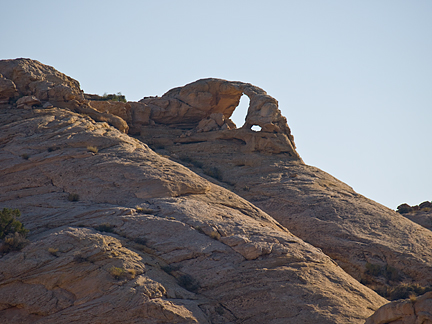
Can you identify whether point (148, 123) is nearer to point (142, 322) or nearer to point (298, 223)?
point (298, 223)

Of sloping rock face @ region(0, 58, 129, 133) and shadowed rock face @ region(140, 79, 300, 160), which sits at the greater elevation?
shadowed rock face @ region(140, 79, 300, 160)

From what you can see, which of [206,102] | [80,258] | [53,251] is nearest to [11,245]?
[53,251]

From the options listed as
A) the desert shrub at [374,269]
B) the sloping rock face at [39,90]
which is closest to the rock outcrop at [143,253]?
the desert shrub at [374,269]

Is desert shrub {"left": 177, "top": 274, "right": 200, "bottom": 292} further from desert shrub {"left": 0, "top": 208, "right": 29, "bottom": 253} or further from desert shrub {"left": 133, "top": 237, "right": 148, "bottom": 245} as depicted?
desert shrub {"left": 0, "top": 208, "right": 29, "bottom": 253}

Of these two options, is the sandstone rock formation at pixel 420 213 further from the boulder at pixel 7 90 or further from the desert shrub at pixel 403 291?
the boulder at pixel 7 90

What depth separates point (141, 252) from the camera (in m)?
21.1

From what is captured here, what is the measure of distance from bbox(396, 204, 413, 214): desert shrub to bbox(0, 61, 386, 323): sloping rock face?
15111 millimetres

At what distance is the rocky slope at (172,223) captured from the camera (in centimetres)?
1917

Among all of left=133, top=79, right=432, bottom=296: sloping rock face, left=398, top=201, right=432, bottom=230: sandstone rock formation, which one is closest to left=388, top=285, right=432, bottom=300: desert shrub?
left=133, top=79, right=432, bottom=296: sloping rock face

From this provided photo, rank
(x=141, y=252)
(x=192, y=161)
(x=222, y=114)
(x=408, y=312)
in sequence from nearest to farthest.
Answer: (x=408, y=312), (x=141, y=252), (x=192, y=161), (x=222, y=114)

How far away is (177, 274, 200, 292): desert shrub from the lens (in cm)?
2025

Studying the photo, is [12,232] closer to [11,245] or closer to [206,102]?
[11,245]

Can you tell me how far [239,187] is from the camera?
3438 cm

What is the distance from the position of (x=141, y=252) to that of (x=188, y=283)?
2365 millimetres
